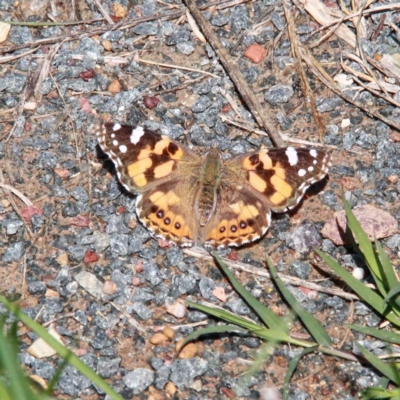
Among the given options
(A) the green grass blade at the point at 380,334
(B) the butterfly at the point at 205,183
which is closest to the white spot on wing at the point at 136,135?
(B) the butterfly at the point at 205,183

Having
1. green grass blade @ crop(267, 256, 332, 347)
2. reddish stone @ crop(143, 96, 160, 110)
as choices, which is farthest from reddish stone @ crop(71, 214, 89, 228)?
green grass blade @ crop(267, 256, 332, 347)

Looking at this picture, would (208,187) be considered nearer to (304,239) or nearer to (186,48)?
(304,239)

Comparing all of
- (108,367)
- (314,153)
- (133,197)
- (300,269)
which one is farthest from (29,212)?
(314,153)

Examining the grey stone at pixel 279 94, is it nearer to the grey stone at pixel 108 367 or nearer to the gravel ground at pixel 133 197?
the gravel ground at pixel 133 197

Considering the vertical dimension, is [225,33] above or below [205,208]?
above

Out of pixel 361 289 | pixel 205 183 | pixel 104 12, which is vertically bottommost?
pixel 361 289

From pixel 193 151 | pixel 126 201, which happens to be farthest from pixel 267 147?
pixel 126 201

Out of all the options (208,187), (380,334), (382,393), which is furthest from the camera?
(208,187)

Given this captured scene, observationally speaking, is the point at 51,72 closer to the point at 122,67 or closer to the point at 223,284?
the point at 122,67
